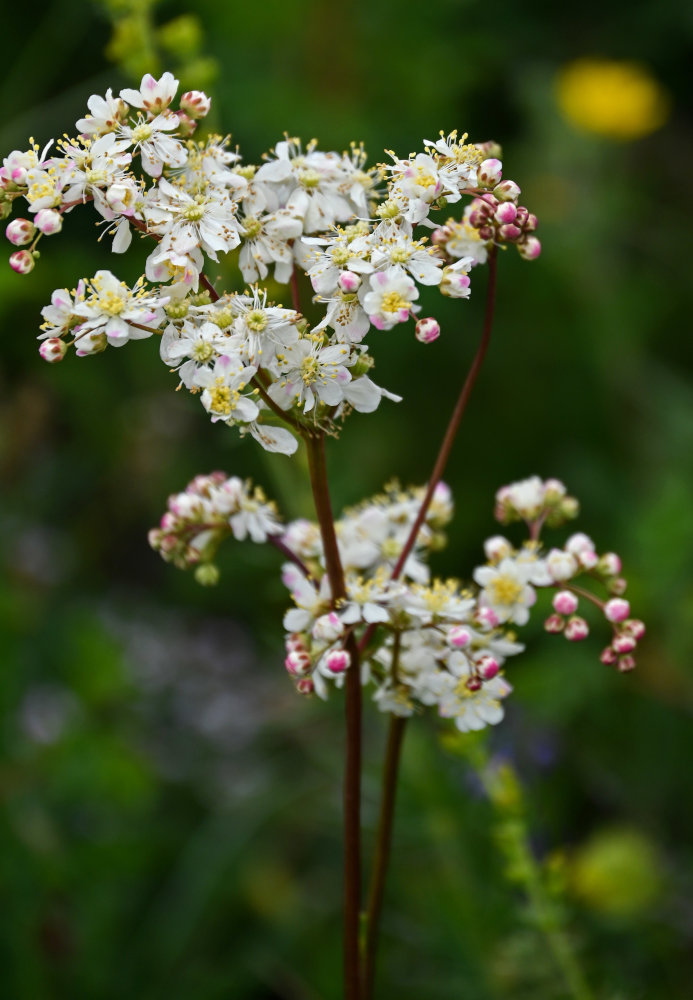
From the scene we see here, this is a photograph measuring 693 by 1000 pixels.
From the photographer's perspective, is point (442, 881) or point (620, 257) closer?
point (442, 881)

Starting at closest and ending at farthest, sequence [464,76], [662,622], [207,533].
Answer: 1. [207,533]
2. [662,622]
3. [464,76]

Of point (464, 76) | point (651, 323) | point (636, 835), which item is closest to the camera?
point (636, 835)

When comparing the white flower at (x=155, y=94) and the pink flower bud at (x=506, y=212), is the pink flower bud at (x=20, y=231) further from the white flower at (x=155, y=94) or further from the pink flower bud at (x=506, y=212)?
the pink flower bud at (x=506, y=212)

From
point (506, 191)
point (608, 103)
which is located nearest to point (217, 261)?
point (506, 191)

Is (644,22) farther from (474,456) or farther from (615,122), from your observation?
(474,456)

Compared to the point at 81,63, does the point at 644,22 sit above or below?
above

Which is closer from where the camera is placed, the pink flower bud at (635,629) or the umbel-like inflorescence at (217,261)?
the umbel-like inflorescence at (217,261)

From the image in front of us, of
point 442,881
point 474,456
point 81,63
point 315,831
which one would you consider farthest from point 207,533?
point 81,63

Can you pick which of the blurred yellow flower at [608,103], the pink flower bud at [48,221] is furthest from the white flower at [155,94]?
the blurred yellow flower at [608,103]
